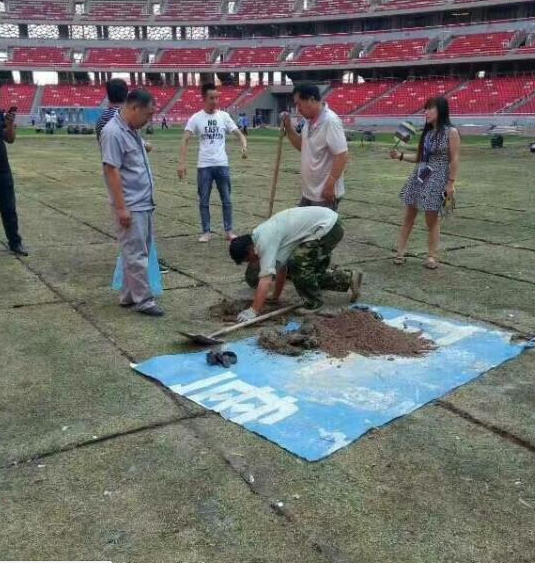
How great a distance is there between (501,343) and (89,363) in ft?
8.29

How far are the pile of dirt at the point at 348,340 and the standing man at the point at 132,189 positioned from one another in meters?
1.09

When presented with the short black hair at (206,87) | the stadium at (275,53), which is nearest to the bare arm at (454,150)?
the short black hair at (206,87)

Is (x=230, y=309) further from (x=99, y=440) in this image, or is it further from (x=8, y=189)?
(x=8, y=189)

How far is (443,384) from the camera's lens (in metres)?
3.39

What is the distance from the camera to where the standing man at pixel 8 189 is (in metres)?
6.02

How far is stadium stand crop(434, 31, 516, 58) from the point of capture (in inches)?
1601

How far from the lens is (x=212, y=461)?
2.69 metres

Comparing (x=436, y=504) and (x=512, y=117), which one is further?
(x=512, y=117)

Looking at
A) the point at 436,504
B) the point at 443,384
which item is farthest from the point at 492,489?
the point at 443,384

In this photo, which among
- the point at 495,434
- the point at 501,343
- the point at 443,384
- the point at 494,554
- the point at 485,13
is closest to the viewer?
the point at 494,554

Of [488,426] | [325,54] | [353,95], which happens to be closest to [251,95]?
[325,54]

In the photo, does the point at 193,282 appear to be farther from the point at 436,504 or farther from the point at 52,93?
the point at 52,93

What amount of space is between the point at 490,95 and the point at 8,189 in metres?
35.7

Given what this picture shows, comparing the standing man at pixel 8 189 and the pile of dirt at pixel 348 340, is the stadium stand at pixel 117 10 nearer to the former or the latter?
the standing man at pixel 8 189
